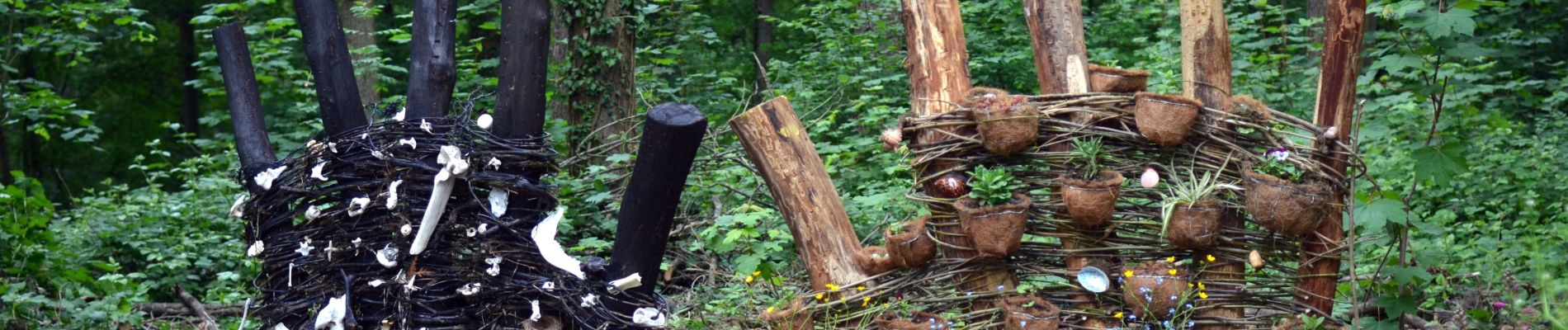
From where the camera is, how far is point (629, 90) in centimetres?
725

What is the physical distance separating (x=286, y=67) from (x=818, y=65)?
4.23 m

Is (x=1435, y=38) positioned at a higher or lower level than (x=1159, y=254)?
higher

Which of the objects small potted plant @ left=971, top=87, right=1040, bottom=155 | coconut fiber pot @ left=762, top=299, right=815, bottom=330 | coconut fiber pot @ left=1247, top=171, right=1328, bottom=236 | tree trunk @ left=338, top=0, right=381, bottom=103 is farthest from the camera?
tree trunk @ left=338, top=0, right=381, bottom=103

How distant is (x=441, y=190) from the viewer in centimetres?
346

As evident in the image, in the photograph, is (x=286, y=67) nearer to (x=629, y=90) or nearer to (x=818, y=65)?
(x=629, y=90)

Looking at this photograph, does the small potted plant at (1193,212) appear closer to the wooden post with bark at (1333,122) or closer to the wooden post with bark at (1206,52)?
the wooden post with bark at (1333,122)

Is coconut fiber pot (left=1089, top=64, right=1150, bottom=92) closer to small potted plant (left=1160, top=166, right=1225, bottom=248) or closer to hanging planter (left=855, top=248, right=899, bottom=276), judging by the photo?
small potted plant (left=1160, top=166, right=1225, bottom=248)

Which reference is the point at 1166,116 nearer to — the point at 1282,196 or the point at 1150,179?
the point at 1150,179

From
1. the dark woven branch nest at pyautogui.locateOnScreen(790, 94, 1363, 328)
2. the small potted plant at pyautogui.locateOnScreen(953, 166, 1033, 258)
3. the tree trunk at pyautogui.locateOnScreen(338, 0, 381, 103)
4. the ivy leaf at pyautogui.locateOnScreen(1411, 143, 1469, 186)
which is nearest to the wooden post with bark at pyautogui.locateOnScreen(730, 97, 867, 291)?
the dark woven branch nest at pyautogui.locateOnScreen(790, 94, 1363, 328)

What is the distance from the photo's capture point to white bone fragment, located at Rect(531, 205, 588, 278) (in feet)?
11.6

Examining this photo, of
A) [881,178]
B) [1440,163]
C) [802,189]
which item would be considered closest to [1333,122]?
[1440,163]

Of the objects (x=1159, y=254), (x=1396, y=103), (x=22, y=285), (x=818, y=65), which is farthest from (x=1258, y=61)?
(x=22, y=285)

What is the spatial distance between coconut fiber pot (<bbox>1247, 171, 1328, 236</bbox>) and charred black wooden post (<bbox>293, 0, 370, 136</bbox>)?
9.39ft

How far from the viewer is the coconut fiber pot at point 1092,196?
377cm
